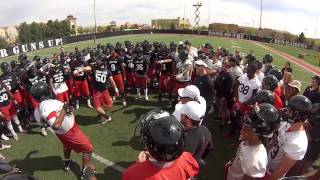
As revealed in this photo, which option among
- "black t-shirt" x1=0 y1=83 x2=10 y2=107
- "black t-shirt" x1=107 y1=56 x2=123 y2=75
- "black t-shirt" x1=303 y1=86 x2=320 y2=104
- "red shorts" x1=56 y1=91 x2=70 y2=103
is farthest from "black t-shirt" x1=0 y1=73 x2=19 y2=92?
"black t-shirt" x1=303 y1=86 x2=320 y2=104

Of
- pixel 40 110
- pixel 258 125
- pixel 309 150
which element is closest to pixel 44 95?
pixel 40 110

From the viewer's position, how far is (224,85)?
984cm

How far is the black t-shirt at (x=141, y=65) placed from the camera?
12570 mm

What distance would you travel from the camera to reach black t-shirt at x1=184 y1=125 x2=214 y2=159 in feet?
14.2

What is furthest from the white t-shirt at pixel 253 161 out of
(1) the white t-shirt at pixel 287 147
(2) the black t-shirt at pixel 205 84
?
(2) the black t-shirt at pixel 205 84

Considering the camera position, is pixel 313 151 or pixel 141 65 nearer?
pixel 313 151

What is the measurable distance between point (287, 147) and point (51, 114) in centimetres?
425

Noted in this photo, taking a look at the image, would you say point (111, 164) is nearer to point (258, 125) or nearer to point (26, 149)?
point (26, 149)

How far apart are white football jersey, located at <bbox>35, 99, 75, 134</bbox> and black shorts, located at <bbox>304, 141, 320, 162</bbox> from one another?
4626mm

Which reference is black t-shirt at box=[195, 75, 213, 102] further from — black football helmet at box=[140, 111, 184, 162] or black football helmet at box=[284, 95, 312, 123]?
black football helmet at box=[140, 111, 184, 162]

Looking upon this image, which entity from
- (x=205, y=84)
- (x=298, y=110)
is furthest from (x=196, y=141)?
(x=205, y=84)

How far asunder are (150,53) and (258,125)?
10.4 meters

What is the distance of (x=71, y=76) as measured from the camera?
12.4 meters

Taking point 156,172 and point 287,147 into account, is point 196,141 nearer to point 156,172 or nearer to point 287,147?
point 287,147
